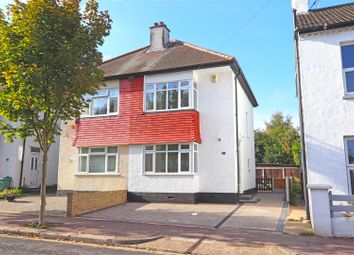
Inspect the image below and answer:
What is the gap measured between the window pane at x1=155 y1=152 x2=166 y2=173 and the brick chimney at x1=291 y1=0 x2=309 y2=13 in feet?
30.2

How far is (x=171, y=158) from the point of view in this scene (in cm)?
1577

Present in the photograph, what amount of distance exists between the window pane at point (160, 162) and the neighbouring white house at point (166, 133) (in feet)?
0.17

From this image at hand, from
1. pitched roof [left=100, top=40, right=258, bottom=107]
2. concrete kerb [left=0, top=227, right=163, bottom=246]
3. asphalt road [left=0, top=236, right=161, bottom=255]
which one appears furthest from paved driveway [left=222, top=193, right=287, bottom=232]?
pitched roof [left=100, top=40, right=258, bottom=107]

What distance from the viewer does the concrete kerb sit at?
7609 millimetres

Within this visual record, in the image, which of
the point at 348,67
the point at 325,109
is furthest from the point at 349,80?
the point at 325,109

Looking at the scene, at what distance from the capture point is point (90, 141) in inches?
685

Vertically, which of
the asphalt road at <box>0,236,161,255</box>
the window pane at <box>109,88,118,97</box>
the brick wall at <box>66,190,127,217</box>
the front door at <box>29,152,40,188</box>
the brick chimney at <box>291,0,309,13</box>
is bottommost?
the asphalt road at <box>0,236,161,255</box>

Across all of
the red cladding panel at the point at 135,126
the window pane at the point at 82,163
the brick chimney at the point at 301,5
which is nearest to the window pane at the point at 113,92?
the red cladding panel at the point at 135,126

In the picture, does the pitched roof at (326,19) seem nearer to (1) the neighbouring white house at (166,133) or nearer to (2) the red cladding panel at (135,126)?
(1) the neighbouring white house at (166,133)

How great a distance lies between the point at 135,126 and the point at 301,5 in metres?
9.87

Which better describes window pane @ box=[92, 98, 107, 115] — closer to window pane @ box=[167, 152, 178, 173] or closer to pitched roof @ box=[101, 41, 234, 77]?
pitched roof @ box=[101, 41, 234, 77]

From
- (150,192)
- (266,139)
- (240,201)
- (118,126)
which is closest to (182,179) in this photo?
(150,192)

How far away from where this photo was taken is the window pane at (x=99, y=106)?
17.8 metres

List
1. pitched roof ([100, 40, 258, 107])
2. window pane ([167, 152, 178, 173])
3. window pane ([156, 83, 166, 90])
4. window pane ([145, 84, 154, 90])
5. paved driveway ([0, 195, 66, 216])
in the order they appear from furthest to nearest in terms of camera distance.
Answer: window pane ([145, 84, 154, 90]) → window pane ([156, 83, 166, 90]) → pitched roof ([100, 40, 258, 107]) → window pane ([167, 152, 178, 173]) → paved driveway ([0, 195, 66, 216])
